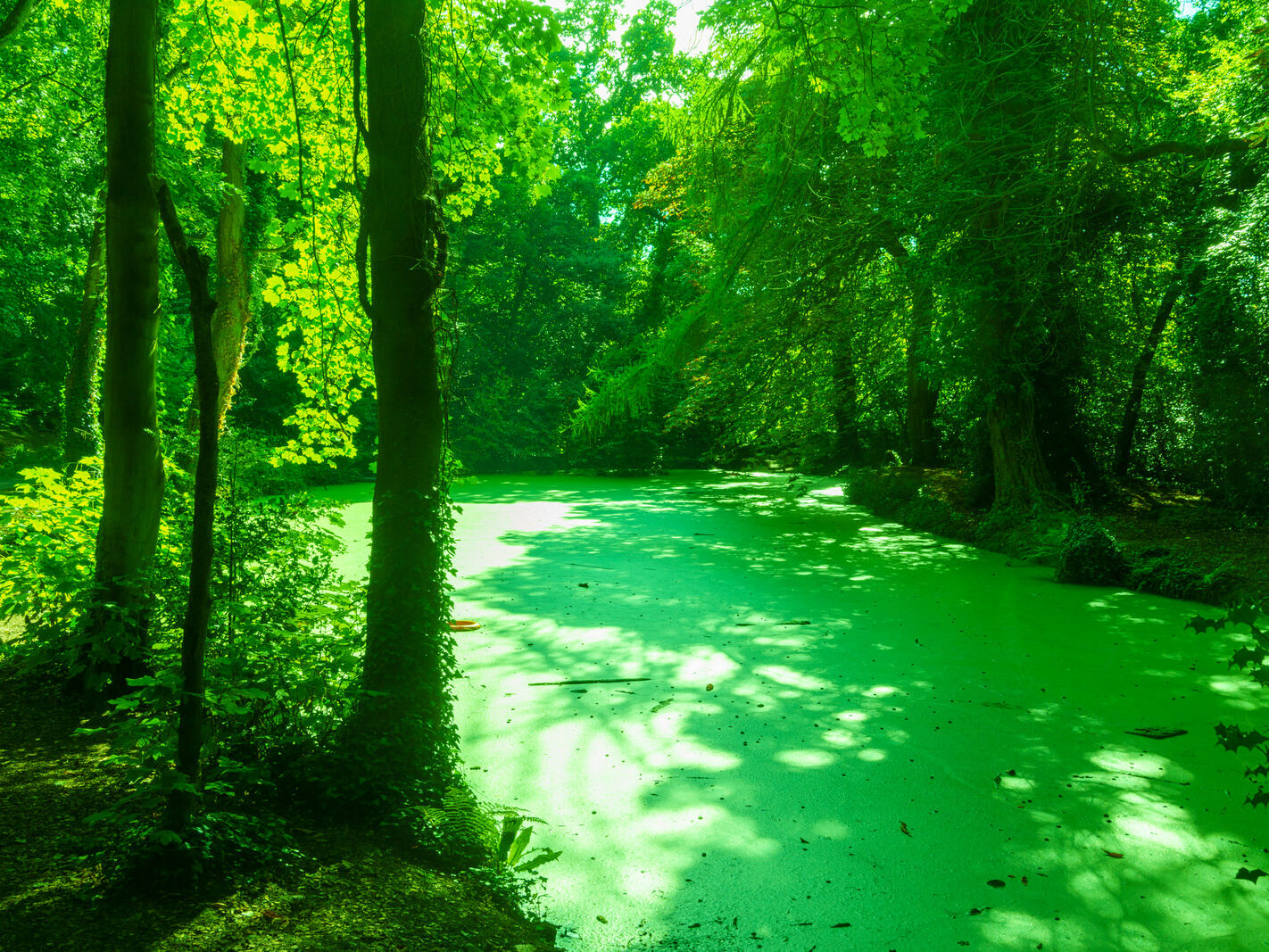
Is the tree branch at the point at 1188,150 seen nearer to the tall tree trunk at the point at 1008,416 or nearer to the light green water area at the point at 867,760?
the tall tree trunk at the point at 1008,416

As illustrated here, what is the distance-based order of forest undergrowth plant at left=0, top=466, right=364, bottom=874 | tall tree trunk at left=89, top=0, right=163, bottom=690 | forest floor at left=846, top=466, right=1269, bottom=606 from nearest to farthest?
forest undergrowth plant at left=0, top=466, right=364, bottom=874
tall tree trunk at left=89, top=0, right=163, bottom=690
forest floor at left=846, top=466, right=1269, bottom=606

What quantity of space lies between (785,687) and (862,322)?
5579 millimetres

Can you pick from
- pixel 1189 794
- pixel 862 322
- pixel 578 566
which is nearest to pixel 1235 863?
pixel 1189 794

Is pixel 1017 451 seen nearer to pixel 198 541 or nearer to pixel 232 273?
pixel 232 273

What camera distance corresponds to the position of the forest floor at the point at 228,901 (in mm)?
1555

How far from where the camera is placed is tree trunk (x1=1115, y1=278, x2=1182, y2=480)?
840cm

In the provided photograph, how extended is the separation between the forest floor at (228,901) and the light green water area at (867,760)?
357mm

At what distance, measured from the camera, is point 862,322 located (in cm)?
877

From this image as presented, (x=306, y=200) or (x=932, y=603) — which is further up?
(x=306, y=200)

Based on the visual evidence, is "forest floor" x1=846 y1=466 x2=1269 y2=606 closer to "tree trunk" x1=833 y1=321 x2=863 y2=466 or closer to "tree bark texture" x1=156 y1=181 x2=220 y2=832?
"tree trunk" x1=833 y1=321 x2=863 y2=466

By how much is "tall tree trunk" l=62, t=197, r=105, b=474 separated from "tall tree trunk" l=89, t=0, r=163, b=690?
5941 mm

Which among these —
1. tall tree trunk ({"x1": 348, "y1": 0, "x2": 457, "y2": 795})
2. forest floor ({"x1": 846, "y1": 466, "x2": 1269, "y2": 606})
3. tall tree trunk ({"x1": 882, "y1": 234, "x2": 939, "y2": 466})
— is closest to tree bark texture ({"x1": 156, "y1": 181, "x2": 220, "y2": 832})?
tall tree trunk ({"x1": 348, "y1": 0, "x2": 457, "y2": 795})

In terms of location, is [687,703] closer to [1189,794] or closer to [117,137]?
[1189,794]

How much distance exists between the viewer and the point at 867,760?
10.5ft
